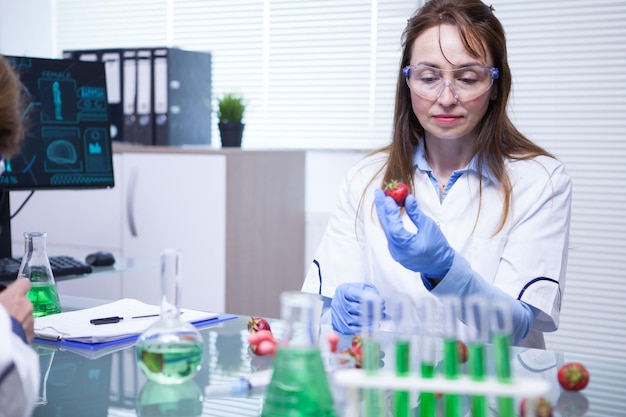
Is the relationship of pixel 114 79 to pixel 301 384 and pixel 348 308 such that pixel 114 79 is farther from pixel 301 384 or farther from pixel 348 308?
pixel 301 384

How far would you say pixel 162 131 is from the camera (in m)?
3.37

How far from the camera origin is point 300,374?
34.4 inches

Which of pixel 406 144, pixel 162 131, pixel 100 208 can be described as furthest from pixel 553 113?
pixel 100 208

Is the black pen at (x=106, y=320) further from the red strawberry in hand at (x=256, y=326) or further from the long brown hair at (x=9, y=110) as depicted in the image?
the long brown hair at (x=9, y=110)

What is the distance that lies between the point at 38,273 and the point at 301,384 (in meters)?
0.87

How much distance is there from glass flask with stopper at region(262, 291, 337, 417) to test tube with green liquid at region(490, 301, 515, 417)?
205 millimetres

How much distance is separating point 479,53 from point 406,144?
0.30m

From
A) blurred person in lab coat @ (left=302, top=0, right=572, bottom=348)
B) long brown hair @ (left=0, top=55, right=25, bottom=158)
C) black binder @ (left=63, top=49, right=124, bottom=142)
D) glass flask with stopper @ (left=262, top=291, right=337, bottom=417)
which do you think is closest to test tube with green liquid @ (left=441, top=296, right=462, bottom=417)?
glass flask with stopper @ (left=262, top=291, right=337, bottom=417)

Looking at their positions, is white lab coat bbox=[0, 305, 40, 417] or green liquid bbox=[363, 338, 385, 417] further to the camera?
white lab coat bbox=[0, 305, 40, 417]

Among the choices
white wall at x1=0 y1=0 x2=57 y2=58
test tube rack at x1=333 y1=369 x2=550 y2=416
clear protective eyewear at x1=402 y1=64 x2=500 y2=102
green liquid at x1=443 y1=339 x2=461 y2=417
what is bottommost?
test tube rack at x1=333 y1=369 x2=550 y2=416

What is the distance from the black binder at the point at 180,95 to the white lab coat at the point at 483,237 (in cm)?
149

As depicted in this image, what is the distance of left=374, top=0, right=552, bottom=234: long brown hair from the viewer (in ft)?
6.11

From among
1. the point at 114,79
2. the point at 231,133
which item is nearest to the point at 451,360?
the point at 231,133

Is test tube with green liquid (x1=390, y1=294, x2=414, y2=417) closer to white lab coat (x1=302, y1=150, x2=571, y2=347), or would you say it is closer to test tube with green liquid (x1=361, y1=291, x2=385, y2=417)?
test tube with green liquid (x1=361, y1=291, x2=385, y2=417)
